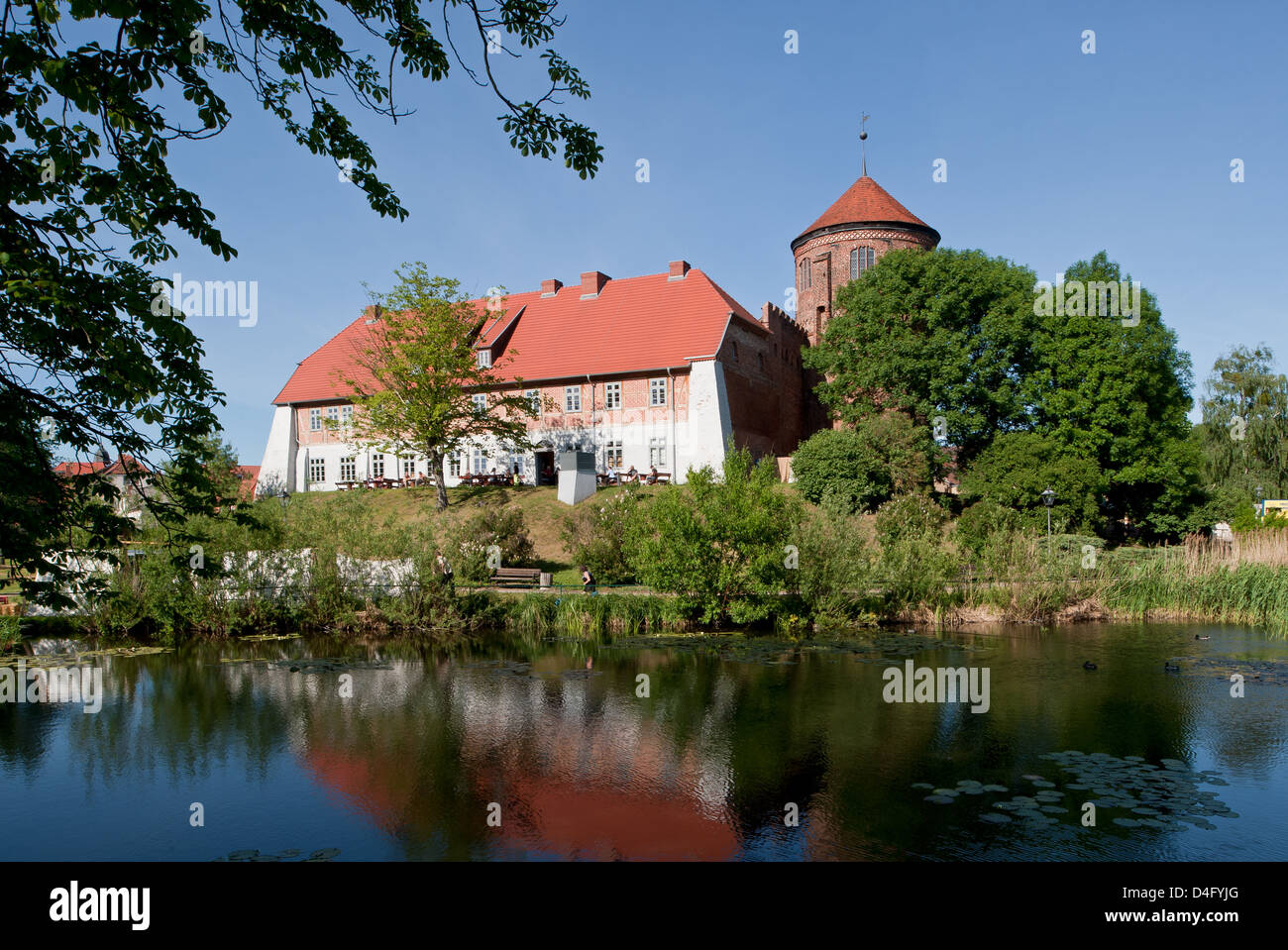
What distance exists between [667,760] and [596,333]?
34.6 metres

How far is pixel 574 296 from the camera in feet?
154

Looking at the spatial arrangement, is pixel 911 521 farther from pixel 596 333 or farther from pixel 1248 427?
pixel 1248 427

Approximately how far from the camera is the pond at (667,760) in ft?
26.7

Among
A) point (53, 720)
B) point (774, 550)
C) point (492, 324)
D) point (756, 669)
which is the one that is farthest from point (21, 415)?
point (492, 324)

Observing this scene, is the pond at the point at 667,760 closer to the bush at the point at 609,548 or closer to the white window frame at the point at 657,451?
the bush at the point at 609,548

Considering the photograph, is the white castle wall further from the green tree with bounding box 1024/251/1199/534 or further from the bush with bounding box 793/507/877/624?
the bush with bounding box 793/507/877/624

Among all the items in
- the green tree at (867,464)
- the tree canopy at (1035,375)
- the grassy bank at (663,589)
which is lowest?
the grassy bank at (663,589)

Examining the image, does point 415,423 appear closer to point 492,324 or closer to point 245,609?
point 492,324

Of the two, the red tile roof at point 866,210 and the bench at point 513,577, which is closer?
the bench at point 513,577

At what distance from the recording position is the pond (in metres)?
8.13

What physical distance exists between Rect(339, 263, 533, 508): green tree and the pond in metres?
21.9

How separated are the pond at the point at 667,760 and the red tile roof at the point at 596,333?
25.1 metres

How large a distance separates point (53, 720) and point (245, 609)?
8.57 m

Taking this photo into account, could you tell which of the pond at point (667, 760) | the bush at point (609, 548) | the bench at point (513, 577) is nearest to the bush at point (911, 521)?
the pond at point (667, 760)
